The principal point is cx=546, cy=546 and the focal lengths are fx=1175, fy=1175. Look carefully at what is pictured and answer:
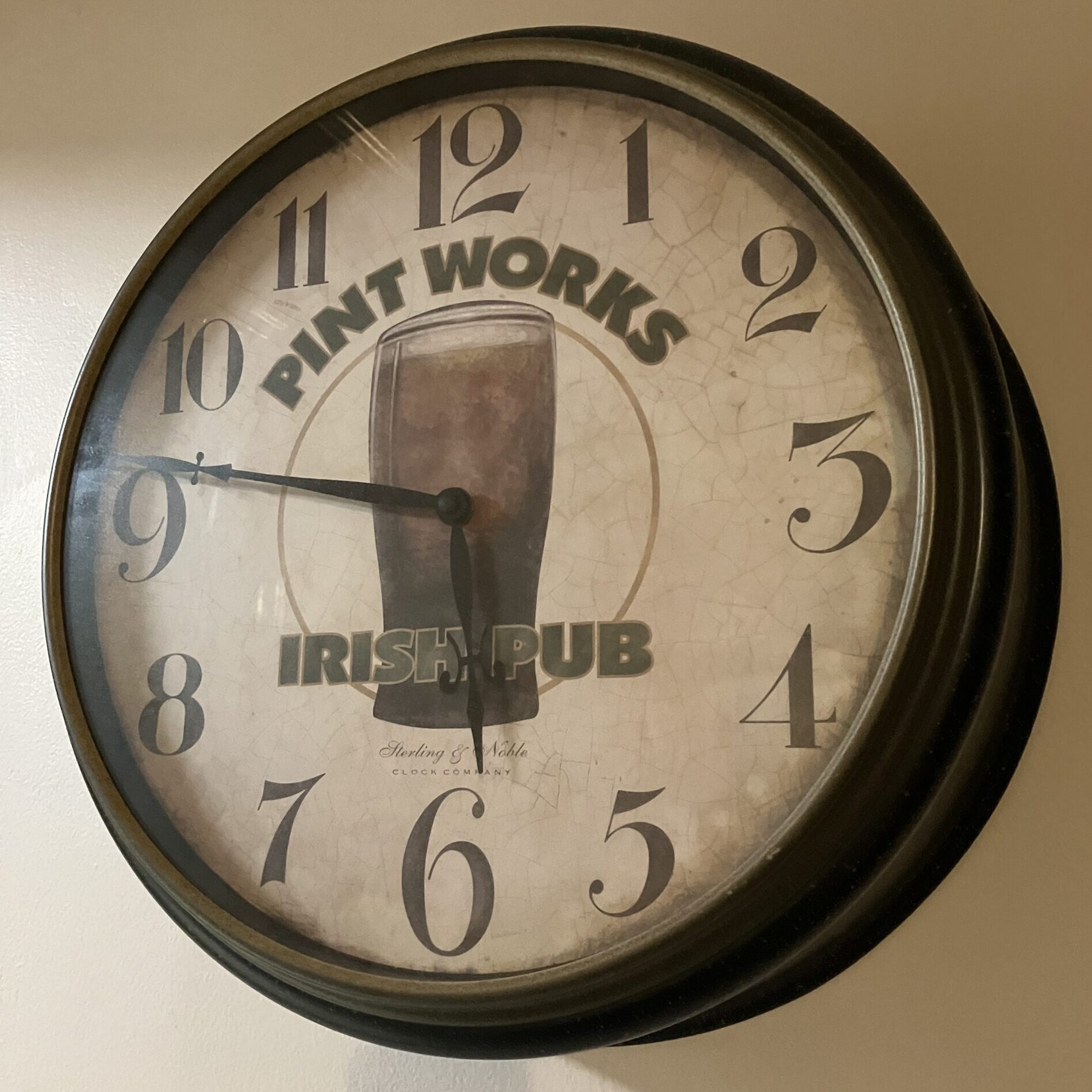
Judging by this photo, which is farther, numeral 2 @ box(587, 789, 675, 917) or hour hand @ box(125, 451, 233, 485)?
hour hand @ box(125, 451, 233, 485)

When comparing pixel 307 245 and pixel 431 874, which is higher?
pixel 307 245

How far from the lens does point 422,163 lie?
2.62ft

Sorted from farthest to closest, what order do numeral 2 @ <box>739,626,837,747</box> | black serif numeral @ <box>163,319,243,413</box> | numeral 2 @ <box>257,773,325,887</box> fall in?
black serif numeral @ <box>163,319,243,413</box> → numeral 2 @ <box>257,773,325,887</box> → numeral 2 @ <box>739,626,837,747</box>

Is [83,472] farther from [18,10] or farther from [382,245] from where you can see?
[18,10]

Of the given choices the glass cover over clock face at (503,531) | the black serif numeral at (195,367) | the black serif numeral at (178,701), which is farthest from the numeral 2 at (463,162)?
the black serif numeral at (178,701)

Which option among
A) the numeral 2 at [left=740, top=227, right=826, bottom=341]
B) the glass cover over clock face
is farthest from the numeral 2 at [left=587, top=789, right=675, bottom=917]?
the numeral 2 at [left=740, top=227, right=826, bottom=341]

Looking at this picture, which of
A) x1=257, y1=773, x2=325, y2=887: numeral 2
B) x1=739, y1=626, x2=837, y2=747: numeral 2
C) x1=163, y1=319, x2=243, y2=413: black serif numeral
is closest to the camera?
x1=739, y1=626, x2=837, y2=747: numeral 2

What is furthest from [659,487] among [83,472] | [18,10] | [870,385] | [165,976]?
[18,10]

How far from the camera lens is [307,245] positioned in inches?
32.1

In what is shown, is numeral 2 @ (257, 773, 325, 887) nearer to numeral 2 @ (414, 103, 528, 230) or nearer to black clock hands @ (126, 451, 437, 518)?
black clock hands @ (126, 451, 437, 518)

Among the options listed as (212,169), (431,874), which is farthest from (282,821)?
(212,169)

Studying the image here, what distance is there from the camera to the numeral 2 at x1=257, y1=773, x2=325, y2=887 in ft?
2.35

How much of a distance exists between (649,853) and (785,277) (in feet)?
1.10

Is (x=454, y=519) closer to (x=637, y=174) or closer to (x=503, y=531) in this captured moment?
(x=503, y=531)
